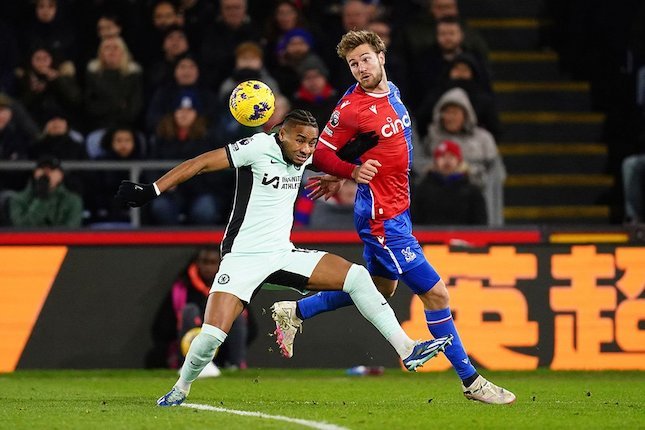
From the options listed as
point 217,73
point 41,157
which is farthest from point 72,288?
point 217,73

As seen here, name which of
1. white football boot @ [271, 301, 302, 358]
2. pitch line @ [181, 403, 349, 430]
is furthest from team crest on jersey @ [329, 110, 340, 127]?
pitch line @ [181, 403, 349, 430]

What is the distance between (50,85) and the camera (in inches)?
666

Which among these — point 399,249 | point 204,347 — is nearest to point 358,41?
point 399,249

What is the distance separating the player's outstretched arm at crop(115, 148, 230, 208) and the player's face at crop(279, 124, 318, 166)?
48 cm

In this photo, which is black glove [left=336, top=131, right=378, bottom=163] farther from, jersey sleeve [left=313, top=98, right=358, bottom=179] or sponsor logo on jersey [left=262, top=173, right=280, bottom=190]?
sponsor logo on jersey [left=262, top=173, right=280, bottom=190]

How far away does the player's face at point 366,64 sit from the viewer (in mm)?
10258

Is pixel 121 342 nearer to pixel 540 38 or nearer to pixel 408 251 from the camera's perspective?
pixel 408 251

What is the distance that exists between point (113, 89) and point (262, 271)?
7337 millimetres

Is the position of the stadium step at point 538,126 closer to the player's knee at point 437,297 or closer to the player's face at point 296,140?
the player's knee at point 437,297

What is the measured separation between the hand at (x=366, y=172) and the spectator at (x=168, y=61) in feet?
23.9

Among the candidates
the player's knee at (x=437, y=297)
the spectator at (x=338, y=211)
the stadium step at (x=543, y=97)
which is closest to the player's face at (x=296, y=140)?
the player's knee at (x=437, y=297)

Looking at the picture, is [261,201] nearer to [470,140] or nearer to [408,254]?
[408,254]

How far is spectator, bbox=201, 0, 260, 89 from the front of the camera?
17500 mm

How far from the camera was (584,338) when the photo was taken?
14148 mm
